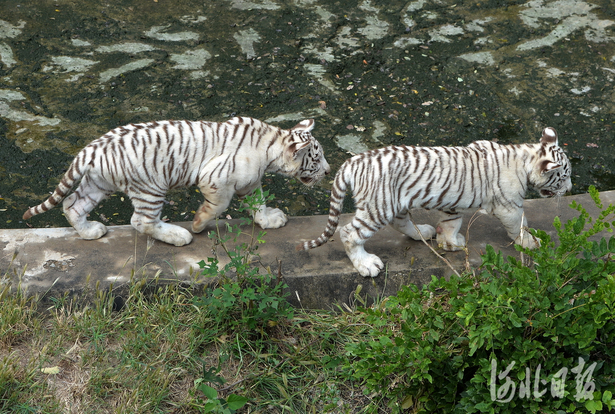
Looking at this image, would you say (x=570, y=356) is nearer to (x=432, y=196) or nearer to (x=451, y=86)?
(x=432, y=196)

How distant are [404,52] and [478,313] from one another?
15.5 ft

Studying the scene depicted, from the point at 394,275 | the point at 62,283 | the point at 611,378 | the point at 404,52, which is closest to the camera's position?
the point at 611,378

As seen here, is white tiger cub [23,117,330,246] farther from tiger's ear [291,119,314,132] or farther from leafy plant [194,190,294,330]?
leafy plant [194,190,294,330]

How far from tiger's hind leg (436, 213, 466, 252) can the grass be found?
2.82ft

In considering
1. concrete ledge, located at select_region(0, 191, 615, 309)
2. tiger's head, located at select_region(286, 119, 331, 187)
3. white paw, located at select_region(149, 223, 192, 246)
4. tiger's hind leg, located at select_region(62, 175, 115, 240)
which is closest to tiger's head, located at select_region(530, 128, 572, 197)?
concrete ledge, located at select_region(0, 191, 615, 309)

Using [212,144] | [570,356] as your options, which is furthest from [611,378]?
[212,144]

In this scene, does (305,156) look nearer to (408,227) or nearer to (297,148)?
(297,148)

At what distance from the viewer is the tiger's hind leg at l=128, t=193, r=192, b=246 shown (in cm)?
362

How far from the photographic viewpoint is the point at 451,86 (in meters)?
6.21

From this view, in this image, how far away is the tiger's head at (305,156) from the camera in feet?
12.4

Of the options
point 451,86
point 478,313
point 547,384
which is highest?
point 478,313

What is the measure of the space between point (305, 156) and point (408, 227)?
2.65 ft

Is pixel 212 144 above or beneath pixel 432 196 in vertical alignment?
above

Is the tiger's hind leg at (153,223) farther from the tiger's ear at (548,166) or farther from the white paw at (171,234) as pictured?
the tiger's ear at (548,166)
